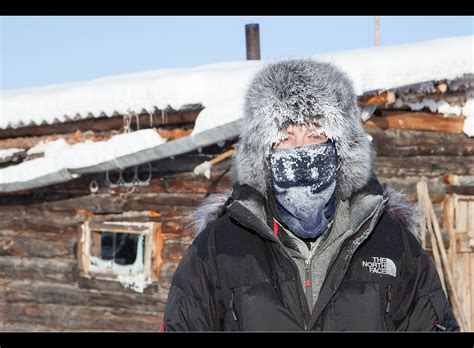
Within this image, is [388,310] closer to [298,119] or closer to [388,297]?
[388,297]

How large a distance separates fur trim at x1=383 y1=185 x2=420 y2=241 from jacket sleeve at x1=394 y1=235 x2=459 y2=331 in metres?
0.25

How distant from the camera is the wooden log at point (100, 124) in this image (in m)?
6.89

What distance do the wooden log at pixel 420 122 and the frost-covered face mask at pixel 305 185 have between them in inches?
157

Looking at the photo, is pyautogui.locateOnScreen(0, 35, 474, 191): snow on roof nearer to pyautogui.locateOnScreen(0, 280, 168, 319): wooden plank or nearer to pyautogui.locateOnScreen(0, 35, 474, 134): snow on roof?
pyautogui.locateOnScreen(0, 35, 474, 134): snow on roof

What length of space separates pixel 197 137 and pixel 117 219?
1902 millimetres

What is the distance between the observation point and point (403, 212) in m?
2.78

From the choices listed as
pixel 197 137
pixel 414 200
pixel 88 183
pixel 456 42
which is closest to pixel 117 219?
pixel 88 183

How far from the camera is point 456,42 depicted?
22.1ft

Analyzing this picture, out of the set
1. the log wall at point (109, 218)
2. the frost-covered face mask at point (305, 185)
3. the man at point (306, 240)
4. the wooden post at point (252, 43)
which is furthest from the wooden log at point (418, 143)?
the wooden post at point (252, 43)

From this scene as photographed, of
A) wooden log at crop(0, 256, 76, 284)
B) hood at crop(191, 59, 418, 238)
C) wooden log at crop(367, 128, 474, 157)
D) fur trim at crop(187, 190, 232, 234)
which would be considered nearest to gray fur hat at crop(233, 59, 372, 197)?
hood at crop(191, 59, 418, 238)

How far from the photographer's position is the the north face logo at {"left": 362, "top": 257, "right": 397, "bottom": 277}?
8.16 feet

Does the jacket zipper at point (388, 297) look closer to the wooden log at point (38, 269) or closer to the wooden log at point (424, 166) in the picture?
the wooden log at point (424, 166)

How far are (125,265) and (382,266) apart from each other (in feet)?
18.6
